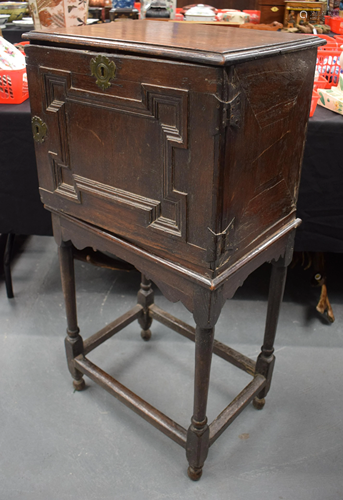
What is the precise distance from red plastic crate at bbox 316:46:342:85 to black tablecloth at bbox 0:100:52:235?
1.26 m

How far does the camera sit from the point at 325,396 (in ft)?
5.63

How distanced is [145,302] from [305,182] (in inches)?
32.0

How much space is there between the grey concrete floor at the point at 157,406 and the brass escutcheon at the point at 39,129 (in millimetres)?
966

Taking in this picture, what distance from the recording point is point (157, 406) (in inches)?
65.5

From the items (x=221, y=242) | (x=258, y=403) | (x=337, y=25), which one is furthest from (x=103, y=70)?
(x=337, y=25)

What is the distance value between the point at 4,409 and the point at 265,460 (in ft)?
3.02

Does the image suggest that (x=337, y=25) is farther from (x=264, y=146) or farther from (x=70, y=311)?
(x=70, y=311)

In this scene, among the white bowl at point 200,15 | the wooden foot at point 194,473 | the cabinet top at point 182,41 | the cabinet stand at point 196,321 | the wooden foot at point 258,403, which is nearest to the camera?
the cabinet top at point 182,41

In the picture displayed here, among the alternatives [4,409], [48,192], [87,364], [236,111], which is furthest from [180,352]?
[236,111]

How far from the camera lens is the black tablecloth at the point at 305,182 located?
68.9 inches

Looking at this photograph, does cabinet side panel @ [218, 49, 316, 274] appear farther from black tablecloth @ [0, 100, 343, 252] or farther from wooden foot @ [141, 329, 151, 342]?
wooden foot @ [141, 329, 151, 342]

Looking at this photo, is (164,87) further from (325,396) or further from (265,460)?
(325,396)

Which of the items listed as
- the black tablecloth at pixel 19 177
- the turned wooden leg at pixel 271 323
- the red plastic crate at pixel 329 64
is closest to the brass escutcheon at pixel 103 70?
the turned wooden leg at pixel 271 323

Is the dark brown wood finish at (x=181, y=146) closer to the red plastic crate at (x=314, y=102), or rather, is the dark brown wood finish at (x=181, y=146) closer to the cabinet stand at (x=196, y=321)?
the cabinet stand at (x=196, y=321)
